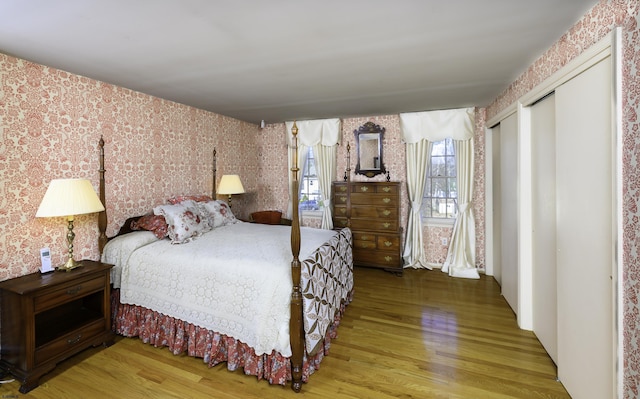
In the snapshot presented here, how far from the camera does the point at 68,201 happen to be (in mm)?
2229

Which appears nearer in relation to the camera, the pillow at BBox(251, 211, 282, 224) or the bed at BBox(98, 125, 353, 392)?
the bed at BBox(98, 125, 353, 392)

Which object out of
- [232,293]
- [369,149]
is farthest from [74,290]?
[369,149]

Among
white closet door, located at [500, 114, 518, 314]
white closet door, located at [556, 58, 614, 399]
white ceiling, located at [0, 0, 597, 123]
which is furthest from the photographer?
white closet door, located at [500, 114, 518, 314]

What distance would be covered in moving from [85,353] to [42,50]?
95.9 inches

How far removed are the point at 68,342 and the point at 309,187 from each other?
3802 millimetres

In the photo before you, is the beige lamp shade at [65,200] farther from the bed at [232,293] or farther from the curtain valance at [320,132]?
the curtain valance at [320,132]

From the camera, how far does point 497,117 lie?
3395mm

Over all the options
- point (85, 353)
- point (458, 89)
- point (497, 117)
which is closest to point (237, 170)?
point (85, 353)

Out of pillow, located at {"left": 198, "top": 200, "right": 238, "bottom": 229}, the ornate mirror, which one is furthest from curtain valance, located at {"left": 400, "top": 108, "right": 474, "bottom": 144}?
pillow, located at {"left": 198, "top": 200, "right": 238, "bottom": 229}

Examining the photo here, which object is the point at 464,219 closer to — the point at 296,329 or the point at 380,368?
the point at 380,368

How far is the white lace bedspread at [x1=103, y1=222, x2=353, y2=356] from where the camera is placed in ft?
6.52

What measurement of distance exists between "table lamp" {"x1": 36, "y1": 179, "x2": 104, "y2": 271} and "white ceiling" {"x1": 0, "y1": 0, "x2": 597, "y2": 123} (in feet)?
3.36

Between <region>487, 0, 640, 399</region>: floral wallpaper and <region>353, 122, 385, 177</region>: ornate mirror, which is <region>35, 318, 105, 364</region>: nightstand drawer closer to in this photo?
<region>487, 0, 640, 399</region>: floral wallpaper

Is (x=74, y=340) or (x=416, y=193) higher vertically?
(x=416, y=193)
